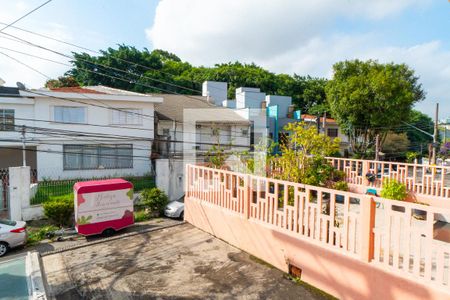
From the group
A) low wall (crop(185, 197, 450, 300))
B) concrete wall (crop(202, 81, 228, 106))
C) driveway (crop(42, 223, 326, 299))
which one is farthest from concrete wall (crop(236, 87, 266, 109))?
driveway (crop(42, 223, 326, 299))

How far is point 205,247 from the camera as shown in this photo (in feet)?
18.6

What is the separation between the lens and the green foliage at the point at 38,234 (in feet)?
35.0

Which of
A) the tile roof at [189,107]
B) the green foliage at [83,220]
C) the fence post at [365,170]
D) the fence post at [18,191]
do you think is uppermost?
the tile roof at [189,107]

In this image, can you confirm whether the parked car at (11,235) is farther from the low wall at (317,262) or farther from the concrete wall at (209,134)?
the concrete wall at (209,134)

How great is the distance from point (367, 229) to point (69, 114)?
53.2 ft

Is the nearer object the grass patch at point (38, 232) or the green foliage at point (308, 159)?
the green foliage at point (308, 159)

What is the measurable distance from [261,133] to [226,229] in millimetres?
17129

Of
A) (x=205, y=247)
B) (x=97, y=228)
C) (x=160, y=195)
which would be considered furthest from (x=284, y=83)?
(x=205, y=247)

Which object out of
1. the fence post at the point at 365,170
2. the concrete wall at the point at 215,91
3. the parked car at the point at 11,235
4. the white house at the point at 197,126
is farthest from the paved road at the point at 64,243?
the concrete wall at the point at 215,91

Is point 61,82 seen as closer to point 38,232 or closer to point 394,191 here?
point 38,232

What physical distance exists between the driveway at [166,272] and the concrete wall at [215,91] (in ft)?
65.6

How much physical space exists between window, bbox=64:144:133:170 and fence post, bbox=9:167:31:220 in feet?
10.9

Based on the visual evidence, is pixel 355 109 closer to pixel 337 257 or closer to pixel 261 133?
pixel 261 133

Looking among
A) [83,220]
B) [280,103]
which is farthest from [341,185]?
[280,103]
